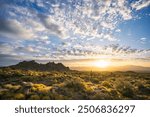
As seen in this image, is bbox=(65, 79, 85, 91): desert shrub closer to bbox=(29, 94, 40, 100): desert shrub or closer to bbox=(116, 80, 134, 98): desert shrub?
bbox=(116, 80, 134, 98): desert shrub

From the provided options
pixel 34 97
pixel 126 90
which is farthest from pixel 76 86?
pixel 34 97

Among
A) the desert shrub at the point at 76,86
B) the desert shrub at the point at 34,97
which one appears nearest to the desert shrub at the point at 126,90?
the desert shrub at the point at 76,86

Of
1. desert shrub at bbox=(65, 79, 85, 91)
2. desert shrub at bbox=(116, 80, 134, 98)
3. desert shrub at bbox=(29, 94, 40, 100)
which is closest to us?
desert shrub at bbox=(29, 94, 40, 100)

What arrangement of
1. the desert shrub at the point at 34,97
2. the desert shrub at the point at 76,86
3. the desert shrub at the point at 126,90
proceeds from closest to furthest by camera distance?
the desert shrub at the point at 34,97 < the desert shrub at the point at 76,86 < the desert shrub at the point at 126,90

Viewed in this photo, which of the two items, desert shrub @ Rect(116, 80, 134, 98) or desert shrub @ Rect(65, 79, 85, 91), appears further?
desert shrub @ Rect(116, 80, 134, 98)

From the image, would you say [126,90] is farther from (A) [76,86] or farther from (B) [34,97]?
(B) [34,97]

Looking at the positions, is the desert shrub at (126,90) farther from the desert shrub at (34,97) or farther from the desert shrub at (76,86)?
the desert shrub at (34,97)

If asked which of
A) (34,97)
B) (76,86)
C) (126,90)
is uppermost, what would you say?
(34,97)

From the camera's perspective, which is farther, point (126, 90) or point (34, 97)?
point (126, 90)

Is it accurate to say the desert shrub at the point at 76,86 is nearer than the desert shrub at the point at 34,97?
No

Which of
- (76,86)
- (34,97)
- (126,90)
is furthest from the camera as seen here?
(126,90)

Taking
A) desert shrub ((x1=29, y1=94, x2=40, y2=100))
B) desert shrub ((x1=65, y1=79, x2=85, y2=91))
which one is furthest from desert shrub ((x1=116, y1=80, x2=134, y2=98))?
desert shrub ((x1=29, y1=94, x2=40, y2=100))

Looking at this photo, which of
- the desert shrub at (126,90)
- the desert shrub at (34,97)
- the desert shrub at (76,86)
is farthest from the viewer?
the desert shrub at (126,90)

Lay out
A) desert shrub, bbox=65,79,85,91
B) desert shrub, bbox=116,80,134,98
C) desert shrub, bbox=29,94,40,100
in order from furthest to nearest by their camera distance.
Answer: desert shrub, bbox=116,80,134,98 → desert shrub, bbox=65,79,85,91 → desert shrub, bbox=29,94,40,100
